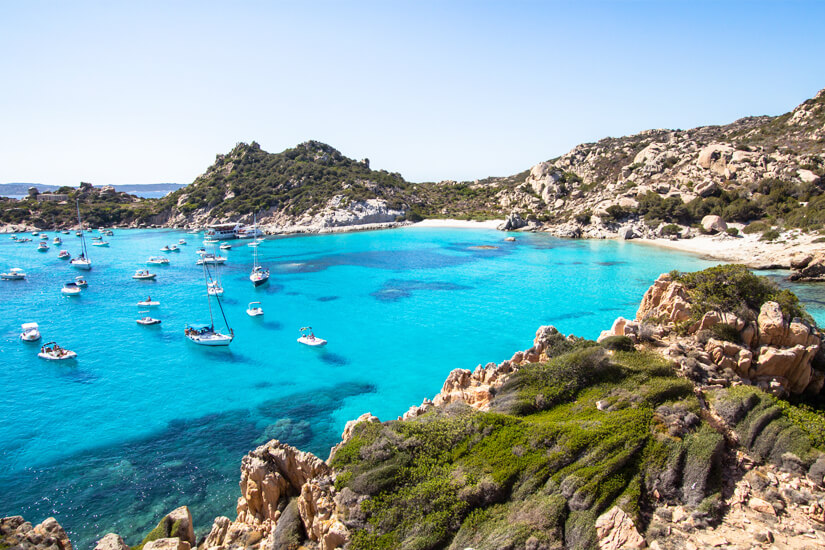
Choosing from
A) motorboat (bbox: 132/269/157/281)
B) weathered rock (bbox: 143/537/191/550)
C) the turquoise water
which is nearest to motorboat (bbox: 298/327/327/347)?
the turquoise water

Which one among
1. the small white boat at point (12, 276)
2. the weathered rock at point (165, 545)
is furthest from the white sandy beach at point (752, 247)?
the small white boat at point (12, 276)

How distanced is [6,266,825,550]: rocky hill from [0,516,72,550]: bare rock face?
42mm

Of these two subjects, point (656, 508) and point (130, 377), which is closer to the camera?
point (656, 508)

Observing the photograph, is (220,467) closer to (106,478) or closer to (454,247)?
(106,478)

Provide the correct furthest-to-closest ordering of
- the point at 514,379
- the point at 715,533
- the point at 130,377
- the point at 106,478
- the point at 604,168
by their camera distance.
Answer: the point at 604,168 → the point at 130,377 → the point at 106,478 → the point at 514,379 → the point at 715,533

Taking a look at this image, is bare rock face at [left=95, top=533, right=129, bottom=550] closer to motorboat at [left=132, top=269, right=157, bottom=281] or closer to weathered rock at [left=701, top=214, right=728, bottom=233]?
motorboat at [left=132, top=269, right=157, bottom=281]

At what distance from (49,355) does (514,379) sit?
1355 inches

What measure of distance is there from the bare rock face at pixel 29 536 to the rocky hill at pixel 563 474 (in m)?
0.04

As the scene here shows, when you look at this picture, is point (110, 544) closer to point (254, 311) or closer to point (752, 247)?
point (254, 311)

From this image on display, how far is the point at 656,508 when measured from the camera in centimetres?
1150

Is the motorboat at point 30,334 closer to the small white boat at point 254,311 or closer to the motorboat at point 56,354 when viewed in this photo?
the motorboat at point 56,354

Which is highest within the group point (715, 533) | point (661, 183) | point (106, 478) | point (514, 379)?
point (661, 183)

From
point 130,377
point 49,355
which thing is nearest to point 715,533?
point 130,377

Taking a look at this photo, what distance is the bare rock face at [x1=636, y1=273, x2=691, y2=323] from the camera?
20.4m
